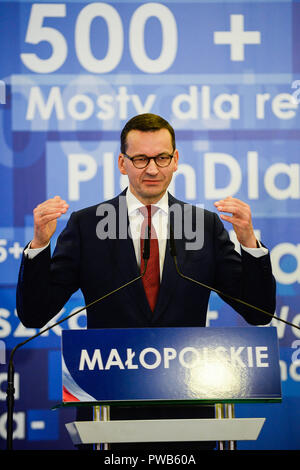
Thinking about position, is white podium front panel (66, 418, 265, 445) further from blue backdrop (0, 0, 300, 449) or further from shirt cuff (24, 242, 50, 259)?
blue backdrop (0, 0, 300, 449)

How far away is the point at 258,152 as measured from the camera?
3371mm

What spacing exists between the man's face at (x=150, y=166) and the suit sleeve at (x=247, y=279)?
Result: 0.34 metres

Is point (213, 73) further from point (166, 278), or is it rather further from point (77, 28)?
point (166, 278)

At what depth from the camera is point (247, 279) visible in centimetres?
223

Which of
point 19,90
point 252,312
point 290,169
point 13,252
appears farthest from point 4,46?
point 252,312

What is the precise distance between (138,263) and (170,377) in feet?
2.83

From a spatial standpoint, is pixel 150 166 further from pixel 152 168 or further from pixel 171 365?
pixel 171 365

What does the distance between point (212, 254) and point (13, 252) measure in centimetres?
124

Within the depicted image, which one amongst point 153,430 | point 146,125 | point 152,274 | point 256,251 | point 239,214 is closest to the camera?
point 153,430

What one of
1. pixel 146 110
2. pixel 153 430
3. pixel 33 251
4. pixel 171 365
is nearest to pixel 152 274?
pixel 33 251

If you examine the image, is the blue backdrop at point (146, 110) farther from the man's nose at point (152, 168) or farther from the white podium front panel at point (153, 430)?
the white podium front panel at point (153, 430)

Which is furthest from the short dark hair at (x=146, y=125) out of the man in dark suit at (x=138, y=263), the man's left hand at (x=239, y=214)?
the man's left hand at (x=239, y=214)

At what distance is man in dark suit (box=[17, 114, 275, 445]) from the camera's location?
92.9 inches

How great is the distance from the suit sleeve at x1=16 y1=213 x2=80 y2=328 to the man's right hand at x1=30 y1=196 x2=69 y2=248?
0.09m
